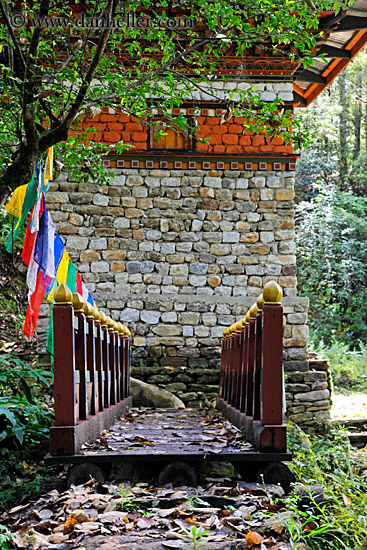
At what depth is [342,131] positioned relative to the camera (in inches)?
903

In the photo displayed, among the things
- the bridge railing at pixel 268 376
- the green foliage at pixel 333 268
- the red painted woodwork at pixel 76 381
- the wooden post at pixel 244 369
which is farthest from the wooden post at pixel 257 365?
the green foliage at pixel 333 268

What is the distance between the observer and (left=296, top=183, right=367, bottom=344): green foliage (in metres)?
18.2

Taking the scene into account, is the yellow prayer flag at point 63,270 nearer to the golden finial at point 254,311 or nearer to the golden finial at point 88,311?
the golden finial at point 88,311

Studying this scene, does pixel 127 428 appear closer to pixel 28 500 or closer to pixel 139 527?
pixel 28 500

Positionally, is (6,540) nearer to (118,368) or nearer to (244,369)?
(244,369)

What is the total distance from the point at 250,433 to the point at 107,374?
184cm

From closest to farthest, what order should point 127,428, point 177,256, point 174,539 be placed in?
point 174,539, point 127,428, point 177,256

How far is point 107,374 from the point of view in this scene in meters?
5.17

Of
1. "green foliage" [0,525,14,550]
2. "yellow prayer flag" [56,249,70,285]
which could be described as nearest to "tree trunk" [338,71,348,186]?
"yellow prayer flag" [56,249,70,285]

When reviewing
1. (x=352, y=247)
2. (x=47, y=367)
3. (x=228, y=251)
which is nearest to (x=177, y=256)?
(x=228, y=251)

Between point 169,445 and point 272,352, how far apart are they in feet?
3.20

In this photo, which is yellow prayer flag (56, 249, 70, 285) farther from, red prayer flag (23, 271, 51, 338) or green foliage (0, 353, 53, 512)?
green foliage (0, 353, 53, 512)

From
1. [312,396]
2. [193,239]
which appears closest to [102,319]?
[193,239]

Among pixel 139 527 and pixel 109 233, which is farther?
pixel 109 233
